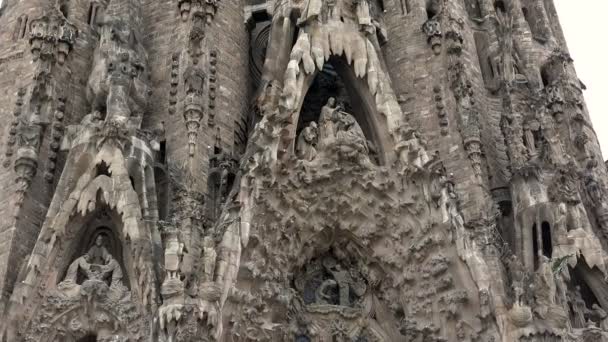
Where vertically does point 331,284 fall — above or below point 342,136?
below

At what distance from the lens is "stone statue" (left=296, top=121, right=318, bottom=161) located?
540 inches

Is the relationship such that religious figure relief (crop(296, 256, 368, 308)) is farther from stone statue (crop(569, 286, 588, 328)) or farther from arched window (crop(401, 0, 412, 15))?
arched window (crop(401, 0, 412, 15))

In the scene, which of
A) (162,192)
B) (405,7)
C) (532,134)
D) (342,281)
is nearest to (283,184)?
(162,192)

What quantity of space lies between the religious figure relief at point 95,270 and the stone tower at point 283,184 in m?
0.03

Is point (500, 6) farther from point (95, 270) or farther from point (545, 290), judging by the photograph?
point (95, 270)

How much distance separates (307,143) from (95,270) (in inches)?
165

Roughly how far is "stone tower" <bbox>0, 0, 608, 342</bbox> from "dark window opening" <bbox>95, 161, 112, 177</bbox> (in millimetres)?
41

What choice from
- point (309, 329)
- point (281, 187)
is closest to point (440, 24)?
point (281, 187)

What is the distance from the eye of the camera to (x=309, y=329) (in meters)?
13.1

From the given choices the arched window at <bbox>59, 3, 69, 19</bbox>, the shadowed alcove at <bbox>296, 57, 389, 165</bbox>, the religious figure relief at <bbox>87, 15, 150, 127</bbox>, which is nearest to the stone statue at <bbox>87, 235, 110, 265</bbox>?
the religious figure relief at <bbox>87, 15, 150, 127</bbox>

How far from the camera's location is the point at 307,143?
13.9 meters

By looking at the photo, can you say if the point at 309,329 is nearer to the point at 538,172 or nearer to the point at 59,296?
the point at 59,296

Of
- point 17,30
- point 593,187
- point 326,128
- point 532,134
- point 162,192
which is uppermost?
point 17,30

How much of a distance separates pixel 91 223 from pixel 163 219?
1201 mm
